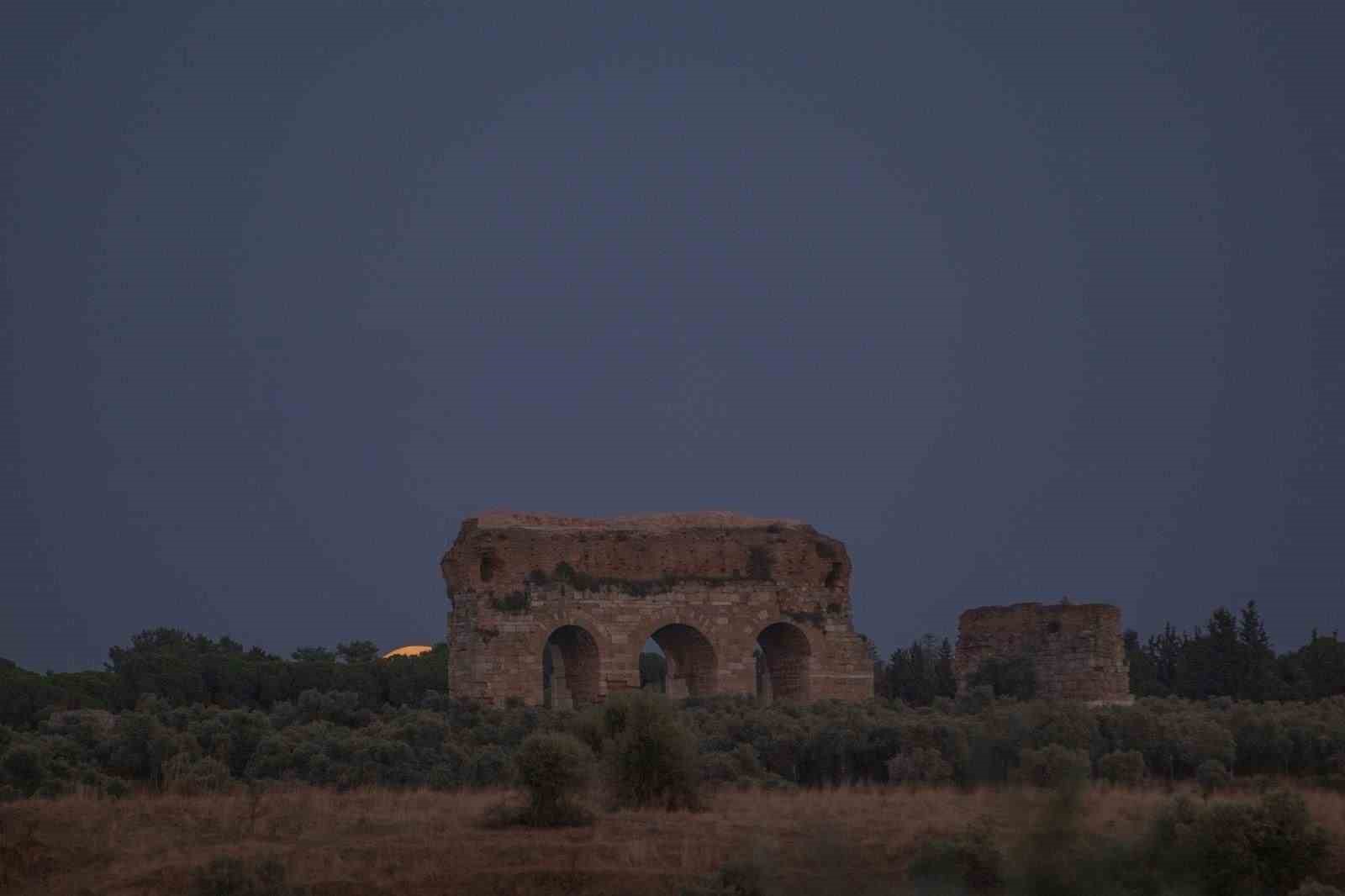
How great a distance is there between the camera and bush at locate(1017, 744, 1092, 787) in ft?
44.5

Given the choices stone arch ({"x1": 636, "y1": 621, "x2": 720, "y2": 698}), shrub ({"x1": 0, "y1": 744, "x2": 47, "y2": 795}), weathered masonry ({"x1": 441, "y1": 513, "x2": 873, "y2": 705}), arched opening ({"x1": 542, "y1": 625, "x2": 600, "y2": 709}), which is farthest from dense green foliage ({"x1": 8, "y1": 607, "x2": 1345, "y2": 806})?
arched opening ({"x1": 542, "y1": 625, "x2": 600, "y2": 709})

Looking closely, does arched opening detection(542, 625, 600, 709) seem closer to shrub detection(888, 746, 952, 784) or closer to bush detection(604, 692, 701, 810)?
shrub detection(888, 746, 952, 784)

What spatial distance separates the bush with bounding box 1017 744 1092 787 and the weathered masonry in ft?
37.3

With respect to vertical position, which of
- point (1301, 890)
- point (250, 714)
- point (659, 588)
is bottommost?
point (1301, 890)

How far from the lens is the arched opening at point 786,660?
31.2m

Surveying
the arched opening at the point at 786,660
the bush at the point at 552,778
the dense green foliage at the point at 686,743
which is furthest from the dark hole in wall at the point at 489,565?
the bush at the point at 552,778

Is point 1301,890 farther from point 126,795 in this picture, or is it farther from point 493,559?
point 493,559

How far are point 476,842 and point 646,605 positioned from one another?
625 inches

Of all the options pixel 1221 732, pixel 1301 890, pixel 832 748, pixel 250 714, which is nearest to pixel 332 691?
pixel 250 714

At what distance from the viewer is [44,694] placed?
36.1 m

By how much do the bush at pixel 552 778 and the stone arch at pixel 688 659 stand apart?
550 inches

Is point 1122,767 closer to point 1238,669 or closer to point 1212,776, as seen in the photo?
point 1212,776

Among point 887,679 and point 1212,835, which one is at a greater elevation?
point 887,679

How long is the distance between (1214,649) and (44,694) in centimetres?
2554
